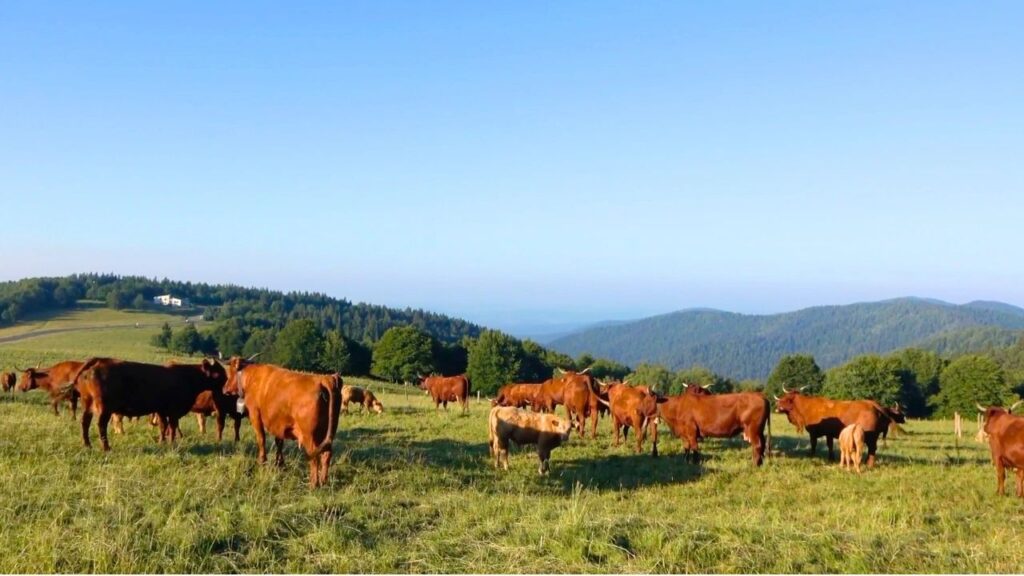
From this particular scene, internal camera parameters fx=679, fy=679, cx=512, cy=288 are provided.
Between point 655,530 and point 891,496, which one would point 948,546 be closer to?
point 655,530

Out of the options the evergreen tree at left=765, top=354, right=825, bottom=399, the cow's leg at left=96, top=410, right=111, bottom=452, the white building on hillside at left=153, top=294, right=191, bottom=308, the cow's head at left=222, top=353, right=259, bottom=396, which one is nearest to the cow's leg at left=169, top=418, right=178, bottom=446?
the cow's leg at left=96, top=410, right=111, bottom=452

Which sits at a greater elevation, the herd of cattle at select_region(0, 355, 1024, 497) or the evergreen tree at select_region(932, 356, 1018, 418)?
the herd of cattle at select_region(0, 355, 1024, 497)

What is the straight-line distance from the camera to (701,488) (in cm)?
1306

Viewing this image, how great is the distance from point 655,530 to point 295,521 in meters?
3.99

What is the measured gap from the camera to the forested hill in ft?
406

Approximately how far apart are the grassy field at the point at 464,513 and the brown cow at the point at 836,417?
154 centimetres

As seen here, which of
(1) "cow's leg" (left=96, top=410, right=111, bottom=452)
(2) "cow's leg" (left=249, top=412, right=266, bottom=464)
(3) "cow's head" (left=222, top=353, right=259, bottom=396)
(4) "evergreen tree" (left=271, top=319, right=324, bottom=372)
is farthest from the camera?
(4) "evergreen tree" (left=271, top=319, right=324, bottom=372)

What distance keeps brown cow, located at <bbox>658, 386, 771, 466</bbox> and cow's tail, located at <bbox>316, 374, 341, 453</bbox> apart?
907cm

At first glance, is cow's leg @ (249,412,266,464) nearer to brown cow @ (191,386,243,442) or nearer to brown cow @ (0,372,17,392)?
brown cow @ (191,386,243,442)

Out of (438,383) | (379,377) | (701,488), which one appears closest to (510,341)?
(379,377)

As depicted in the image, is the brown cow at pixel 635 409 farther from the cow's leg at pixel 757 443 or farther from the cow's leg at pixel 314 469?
the cow's leg at pixel 314 469

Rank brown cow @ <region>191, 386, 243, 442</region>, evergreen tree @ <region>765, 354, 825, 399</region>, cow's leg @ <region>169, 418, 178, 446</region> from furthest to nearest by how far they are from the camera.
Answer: evergreen tree @ <region>765, 354, 825, 399</region>
brown cow @ <region>191, 386, 243, 442</region>
cow's leg @ <region>169, 418, 178, 446</region>

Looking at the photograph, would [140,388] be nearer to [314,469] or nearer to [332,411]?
[332,411]

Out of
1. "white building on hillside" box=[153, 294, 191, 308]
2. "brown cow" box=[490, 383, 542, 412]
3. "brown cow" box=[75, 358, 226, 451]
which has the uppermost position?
"white building on hillside" box=[153, 294, 191, 308]
